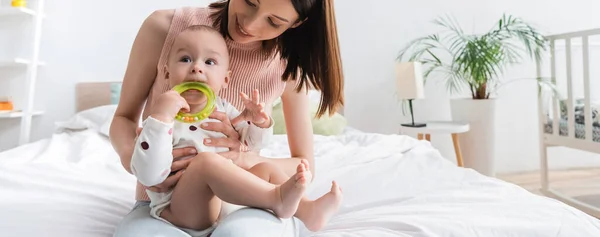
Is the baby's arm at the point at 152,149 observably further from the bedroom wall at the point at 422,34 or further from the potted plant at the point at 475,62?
the bedroom wall at the point at 422,34

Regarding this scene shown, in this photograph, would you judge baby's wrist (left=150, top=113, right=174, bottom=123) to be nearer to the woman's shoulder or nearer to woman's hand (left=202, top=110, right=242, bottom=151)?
woman's hand (left=202, top=110, right=242, bottom=151)

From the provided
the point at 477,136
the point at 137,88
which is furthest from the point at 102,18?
the point at 477,136

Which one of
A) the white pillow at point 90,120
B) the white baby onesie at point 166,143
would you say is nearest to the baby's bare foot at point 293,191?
the white baby onesie at point 166,143

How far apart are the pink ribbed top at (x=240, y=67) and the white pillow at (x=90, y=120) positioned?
1.63 meters

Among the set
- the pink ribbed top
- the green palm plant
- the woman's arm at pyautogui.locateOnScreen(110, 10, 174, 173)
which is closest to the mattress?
the green palm plant

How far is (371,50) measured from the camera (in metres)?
3.21

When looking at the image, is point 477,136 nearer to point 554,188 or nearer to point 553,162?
point 554,188

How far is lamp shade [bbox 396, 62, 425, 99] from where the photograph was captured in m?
2.77

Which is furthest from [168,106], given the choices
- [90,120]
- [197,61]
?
[90,120]

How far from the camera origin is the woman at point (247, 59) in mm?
892

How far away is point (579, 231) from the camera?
0.90 meters

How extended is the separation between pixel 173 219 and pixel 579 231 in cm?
75

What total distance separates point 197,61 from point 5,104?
93.0 inches

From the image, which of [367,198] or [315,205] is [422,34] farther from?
[315,205]
